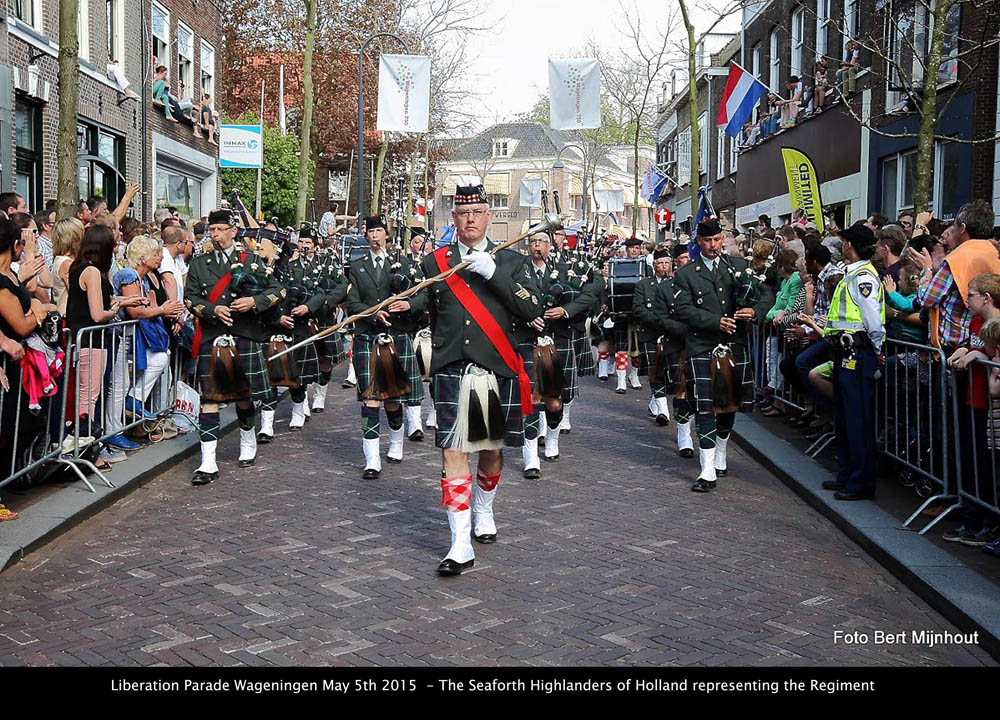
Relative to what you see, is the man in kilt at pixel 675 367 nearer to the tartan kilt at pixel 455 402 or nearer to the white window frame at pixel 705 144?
the tartan kilt at pixel 455 402

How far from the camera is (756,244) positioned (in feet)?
39.6

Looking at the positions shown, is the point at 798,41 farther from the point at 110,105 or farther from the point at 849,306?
the point at 849,306

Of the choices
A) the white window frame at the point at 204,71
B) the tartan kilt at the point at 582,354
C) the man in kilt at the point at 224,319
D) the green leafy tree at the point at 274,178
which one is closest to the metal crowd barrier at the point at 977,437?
the tartan kilt at the point at 582,354

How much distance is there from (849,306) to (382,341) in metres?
3.94

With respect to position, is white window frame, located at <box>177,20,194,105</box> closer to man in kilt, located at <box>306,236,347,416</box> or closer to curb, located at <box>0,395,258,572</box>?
man in kilt, located at <box>306,236,347,416</box>

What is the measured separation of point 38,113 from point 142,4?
6.54m

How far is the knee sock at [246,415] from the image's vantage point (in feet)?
29.5

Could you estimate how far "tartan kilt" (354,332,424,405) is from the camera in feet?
31.6

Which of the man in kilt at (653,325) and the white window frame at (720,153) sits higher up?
the white window frame at (720,153)

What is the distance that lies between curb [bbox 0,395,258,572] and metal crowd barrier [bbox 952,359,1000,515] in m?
5.32

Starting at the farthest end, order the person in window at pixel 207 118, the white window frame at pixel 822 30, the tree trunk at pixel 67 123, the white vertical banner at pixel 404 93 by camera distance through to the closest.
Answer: the person in window at pixel 207 118 < the white window frame at pixel 822 30 < the white vertical banner at pixel 404 93 < the tree trunk at pixel 67 123

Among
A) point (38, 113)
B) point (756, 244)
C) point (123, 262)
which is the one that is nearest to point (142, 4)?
point (38, 113)

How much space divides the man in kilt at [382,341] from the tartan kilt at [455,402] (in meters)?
2.76
